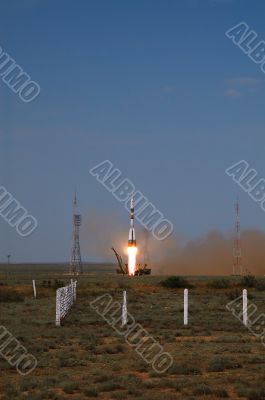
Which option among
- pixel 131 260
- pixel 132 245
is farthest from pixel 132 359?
pixel 131 260

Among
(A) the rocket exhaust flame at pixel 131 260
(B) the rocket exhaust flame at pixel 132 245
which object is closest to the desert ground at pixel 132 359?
(B) the rocket exhaust flame at pixel 132 245

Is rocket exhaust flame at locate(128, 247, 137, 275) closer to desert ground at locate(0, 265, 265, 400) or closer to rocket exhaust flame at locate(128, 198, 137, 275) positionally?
rocket exhaust flame at locate(128, 198, 137, 275)

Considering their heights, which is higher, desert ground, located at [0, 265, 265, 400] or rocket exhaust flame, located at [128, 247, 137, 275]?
rocket exhaust flame, located at [128, 247, 137, 275]

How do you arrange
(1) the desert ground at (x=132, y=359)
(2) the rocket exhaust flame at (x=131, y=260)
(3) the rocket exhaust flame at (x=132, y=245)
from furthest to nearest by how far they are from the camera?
(2) the rocket exhaust flame at (x=131, y=260) < (3) the rocket exhaust flame at (x=132, y=245) < (1) the desert ground at (x=132, y=359)

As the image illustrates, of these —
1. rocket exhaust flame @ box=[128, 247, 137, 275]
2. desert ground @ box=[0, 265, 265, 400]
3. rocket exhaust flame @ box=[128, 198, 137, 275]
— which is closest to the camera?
desert ground @ box=[0, 265, 265, 400]

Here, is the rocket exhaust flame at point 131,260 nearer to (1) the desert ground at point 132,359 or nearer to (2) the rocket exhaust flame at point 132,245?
(2) the rocket exhaust flame at point 132,245

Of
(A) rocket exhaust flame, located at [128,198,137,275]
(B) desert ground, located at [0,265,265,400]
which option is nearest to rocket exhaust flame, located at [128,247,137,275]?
(A) rocket exhaust flame, located at [128,198,137,275]

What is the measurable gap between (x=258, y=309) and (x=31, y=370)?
73.8 ft

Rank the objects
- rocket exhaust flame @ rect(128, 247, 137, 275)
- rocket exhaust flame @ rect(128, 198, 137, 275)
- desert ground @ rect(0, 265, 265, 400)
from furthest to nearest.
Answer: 1. rocket exhaust flame @ rect(128, 247, 137, 275)
2. rocket exhaust flame @ rect(128, 198, 137, 275)
3. desert ground @ rect(0, 265, 265, 400)

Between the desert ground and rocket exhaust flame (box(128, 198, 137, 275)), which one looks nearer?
the desert ground

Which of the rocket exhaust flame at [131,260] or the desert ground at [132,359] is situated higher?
the rocket exhaust flame at [131,260]

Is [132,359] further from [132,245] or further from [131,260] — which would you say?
[131,260]

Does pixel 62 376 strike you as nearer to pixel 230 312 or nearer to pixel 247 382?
pixel 247 382

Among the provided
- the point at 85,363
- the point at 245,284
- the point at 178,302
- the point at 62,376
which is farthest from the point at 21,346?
the point at 245,284
